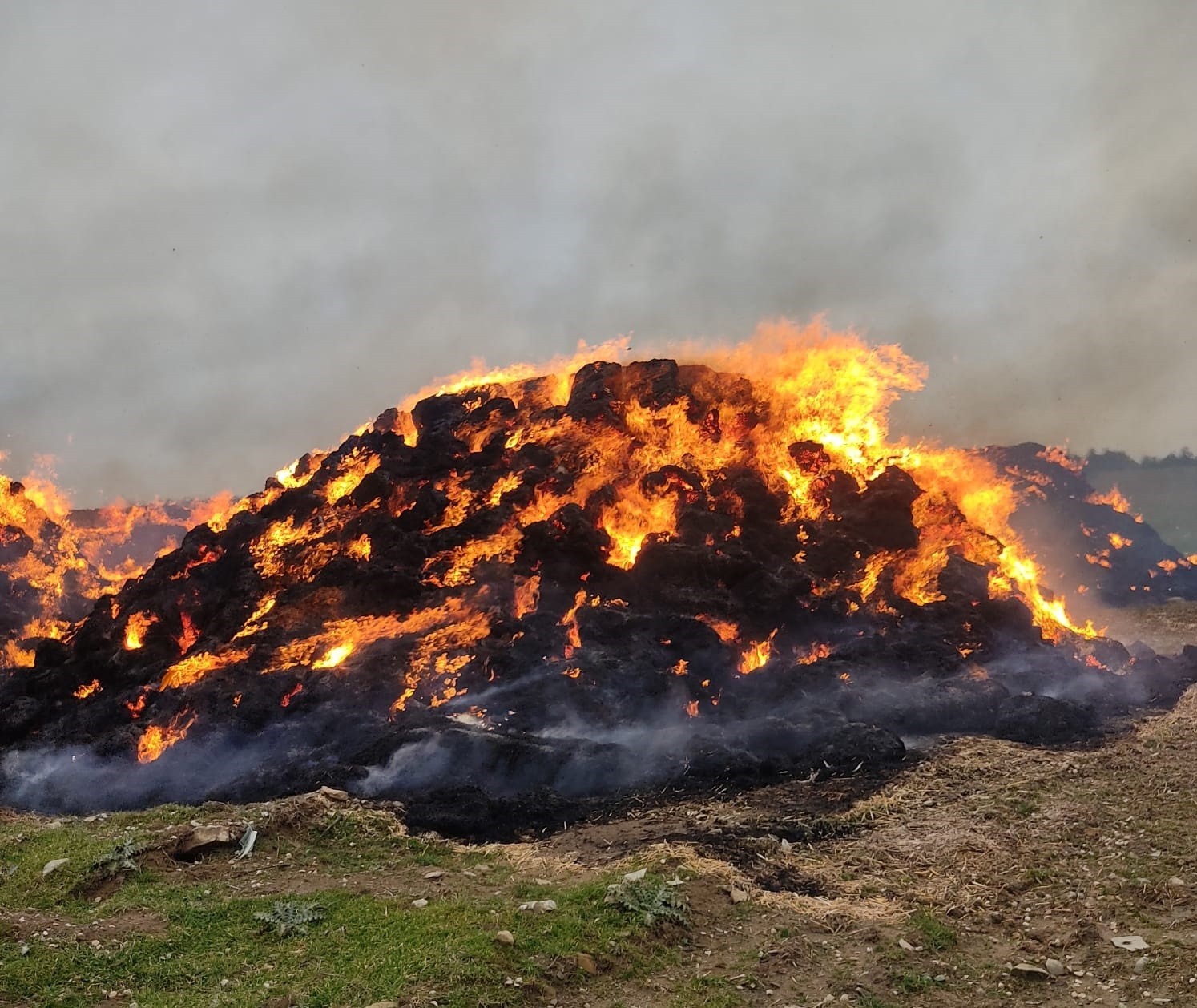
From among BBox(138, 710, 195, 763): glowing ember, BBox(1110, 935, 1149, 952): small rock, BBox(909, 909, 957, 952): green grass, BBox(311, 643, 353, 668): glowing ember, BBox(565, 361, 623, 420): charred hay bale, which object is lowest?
BBox(909, 909, 957, 952): green grass

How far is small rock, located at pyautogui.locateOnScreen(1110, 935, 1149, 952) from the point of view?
480 inches

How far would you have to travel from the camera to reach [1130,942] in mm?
12375

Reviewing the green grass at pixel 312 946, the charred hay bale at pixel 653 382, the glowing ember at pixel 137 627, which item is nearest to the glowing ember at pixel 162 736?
the glowing ember at pixel 137 627

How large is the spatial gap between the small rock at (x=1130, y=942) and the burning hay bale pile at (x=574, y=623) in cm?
1024

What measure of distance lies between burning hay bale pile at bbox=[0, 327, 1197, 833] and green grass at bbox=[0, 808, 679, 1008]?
6.04 meters

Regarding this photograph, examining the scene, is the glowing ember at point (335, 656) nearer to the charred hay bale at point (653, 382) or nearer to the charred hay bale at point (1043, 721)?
the charred hay bale at point (653, 382)

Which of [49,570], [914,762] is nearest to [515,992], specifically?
[914,762]

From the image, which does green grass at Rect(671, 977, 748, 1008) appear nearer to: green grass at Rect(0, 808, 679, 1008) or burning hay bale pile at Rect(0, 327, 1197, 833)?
green grass at Rect(0, 808, 679, 1008)

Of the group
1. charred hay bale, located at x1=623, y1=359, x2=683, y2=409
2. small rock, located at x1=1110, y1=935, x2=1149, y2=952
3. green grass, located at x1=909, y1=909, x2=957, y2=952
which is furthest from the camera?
charred hay bale, located at x1=623, y1=359, x2=683, y2=409

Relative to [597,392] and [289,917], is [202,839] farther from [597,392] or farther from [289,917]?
[597,392]

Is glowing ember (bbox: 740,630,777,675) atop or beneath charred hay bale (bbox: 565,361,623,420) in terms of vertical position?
beneath

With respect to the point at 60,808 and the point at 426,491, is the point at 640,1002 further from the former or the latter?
the point at 426,491

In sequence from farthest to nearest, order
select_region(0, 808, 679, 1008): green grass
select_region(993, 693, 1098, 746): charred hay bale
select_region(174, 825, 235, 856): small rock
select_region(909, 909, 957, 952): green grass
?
1. select_region(993, 693, 1098, 746): charred hay bale
2. select_region(174, 825, 235, 856): small rock
3. select_region(909, 909, 957, 952): green grass
4. select_region(0, 808, 679, 1008): green grass

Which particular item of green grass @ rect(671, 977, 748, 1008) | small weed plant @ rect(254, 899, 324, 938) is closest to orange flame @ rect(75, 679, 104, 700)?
small weed plant @ rect(254, 899, 324, 938)
